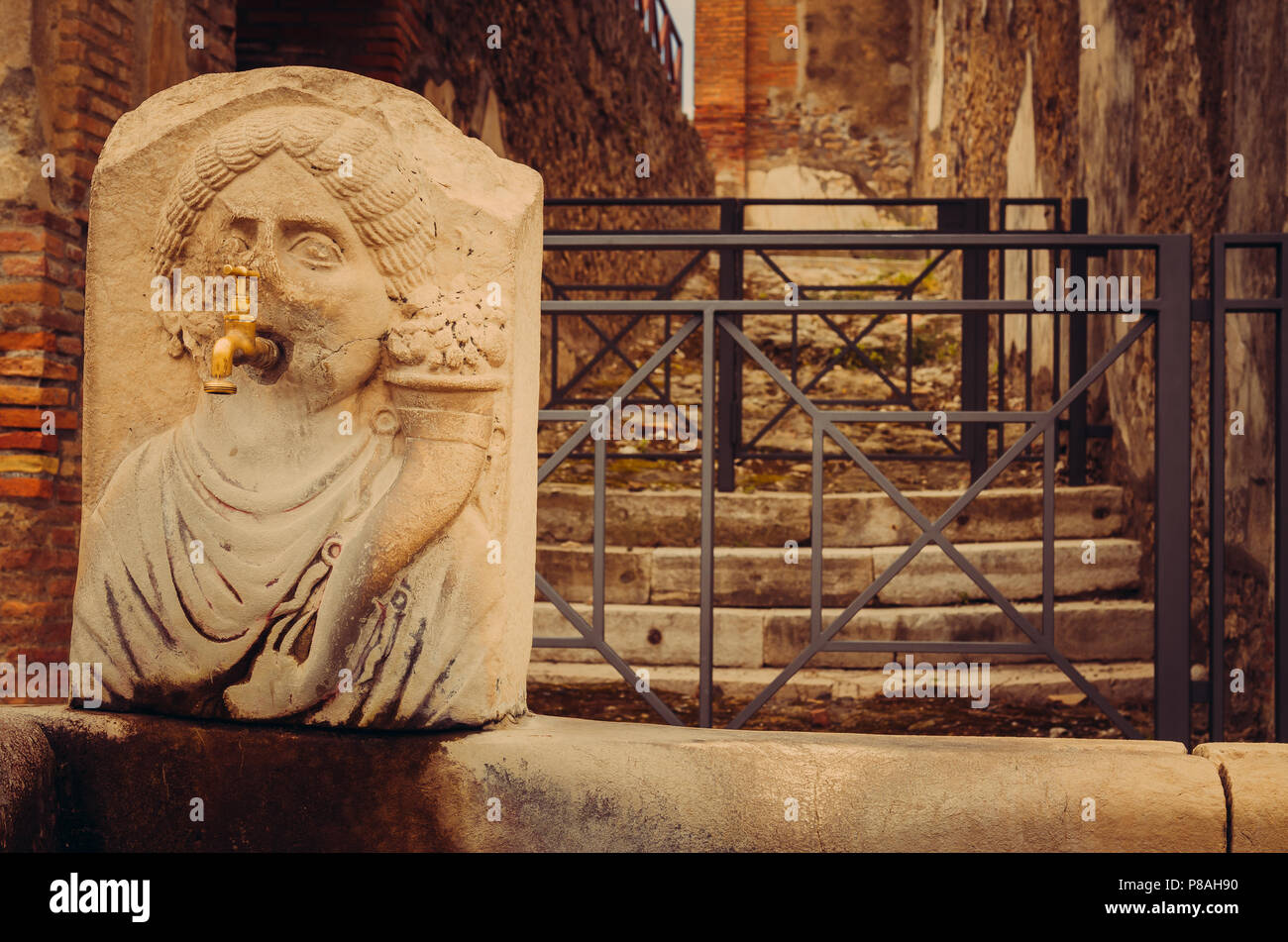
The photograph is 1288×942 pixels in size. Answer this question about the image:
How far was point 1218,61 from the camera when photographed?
4328 mm

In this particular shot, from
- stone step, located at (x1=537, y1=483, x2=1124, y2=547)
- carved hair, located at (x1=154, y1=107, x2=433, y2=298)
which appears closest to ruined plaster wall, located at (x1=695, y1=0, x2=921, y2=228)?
stone step, located at (x1=537, y1=483, x2=1124, y2=547)

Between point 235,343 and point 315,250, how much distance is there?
211mm

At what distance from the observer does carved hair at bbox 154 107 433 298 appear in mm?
2025

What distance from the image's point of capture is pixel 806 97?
1492 cm

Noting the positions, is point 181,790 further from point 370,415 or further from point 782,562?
point 782,562

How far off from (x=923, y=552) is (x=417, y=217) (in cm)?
300

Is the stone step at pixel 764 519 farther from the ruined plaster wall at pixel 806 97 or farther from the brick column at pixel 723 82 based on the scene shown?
the brick column at pixel 723 82

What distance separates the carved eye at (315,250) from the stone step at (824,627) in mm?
2484

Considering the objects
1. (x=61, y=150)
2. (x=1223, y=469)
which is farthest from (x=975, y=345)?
(x=61, y=150)

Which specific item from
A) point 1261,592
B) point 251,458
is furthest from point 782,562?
point 251,458

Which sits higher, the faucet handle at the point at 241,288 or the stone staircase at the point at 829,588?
the faucet handle at the point at 241,288

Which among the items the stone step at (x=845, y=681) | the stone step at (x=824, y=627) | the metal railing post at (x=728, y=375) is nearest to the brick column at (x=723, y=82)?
the metal railing post at (x=728, y=375)

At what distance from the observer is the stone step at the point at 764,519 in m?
4.78

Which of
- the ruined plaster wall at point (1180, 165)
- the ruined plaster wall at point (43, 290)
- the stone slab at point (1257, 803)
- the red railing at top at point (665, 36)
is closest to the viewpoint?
the stone slab at point (1257, 803)
